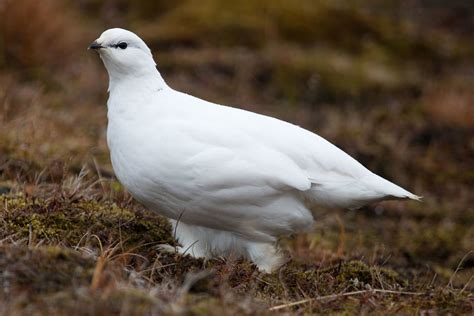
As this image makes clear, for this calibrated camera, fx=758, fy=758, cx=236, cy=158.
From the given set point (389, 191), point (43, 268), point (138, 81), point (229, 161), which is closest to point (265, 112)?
point (138, 81)

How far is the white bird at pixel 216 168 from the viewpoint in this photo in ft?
11.4

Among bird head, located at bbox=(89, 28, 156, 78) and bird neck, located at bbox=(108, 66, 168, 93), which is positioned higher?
bird head, located at bbox=(89, 28, 156, 78)

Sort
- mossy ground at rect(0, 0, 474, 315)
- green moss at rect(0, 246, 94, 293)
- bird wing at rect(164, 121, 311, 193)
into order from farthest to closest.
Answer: bird wing at rect(164, 121, 311, 193) → mossy ground at rect(0, 0, 474, 315) → green moss at rect(0, 246, 94, 293)

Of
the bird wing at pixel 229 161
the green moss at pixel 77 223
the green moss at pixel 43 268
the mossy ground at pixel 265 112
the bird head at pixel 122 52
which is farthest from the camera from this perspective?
the bird head at pixel 122 52

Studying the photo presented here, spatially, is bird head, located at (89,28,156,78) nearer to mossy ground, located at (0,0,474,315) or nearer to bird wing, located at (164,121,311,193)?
bird wing, located at (164,121,311,193)

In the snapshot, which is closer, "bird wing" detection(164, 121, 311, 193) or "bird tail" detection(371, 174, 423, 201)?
"bird wing" detection(164, 121, 311, 193)

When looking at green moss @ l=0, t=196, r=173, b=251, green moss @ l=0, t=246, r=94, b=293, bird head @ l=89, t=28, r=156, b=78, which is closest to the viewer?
green moss @ l=0, t=246, r=94, b=293

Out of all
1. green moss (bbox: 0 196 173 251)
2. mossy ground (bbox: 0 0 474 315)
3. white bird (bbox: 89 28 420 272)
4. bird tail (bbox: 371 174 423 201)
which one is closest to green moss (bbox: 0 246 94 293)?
mossy ground (bbox: 0 0 474 315)

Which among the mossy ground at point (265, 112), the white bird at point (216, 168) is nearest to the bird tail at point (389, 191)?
the white bird at point (216, 168)

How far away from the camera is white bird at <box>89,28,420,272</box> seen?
3.47 m

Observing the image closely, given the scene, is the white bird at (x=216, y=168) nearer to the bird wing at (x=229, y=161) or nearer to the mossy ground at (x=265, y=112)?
the bird wing at (x=229, y=161)

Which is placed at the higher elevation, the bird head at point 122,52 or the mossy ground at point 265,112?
the bird head at point 122,52

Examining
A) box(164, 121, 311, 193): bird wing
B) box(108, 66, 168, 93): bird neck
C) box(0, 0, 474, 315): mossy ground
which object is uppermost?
box(108, 66, 168, 93): bird neck

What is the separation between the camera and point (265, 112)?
7973mm
